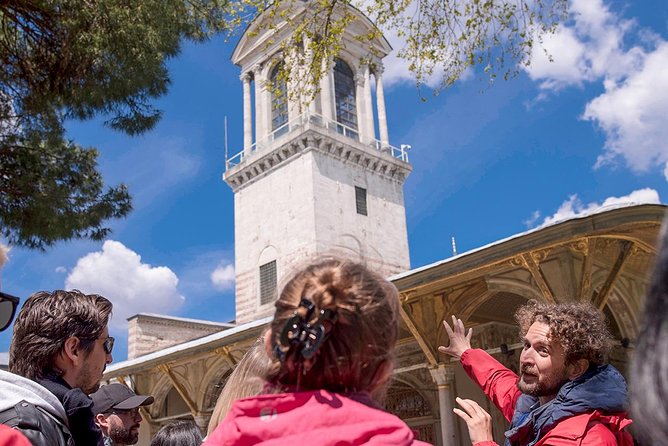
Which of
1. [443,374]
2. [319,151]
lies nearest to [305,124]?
[319,151]

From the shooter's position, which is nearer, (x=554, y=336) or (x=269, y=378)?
(x=269, y=378)

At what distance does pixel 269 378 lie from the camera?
4.40ft

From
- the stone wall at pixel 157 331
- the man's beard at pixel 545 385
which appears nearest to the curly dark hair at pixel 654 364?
the man's beard at pixel 545 385

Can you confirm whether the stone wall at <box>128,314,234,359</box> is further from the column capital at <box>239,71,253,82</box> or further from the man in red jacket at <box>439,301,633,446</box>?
the man in red jacket at <box>439,301,633,446</box>

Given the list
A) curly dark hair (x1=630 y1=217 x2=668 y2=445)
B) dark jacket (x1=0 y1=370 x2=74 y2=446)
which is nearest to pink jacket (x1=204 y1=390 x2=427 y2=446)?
curly dark hair (x1=630 y1=217 x2=668 y2=445)

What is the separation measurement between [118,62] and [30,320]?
7.11 m

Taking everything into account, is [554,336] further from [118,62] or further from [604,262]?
[118,62]

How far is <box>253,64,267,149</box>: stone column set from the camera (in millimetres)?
30625

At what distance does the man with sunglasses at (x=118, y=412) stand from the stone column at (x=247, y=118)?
88.6 ft

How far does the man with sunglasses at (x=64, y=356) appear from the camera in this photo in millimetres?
1864

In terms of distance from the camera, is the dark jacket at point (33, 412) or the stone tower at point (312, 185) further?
the stone tower at point (312, 185)

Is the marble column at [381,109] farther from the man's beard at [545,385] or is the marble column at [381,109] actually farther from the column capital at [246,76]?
the man's beard at [545,385]

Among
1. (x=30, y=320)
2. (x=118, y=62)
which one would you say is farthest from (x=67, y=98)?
(x=30, y=320)

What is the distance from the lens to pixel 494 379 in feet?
9.34
